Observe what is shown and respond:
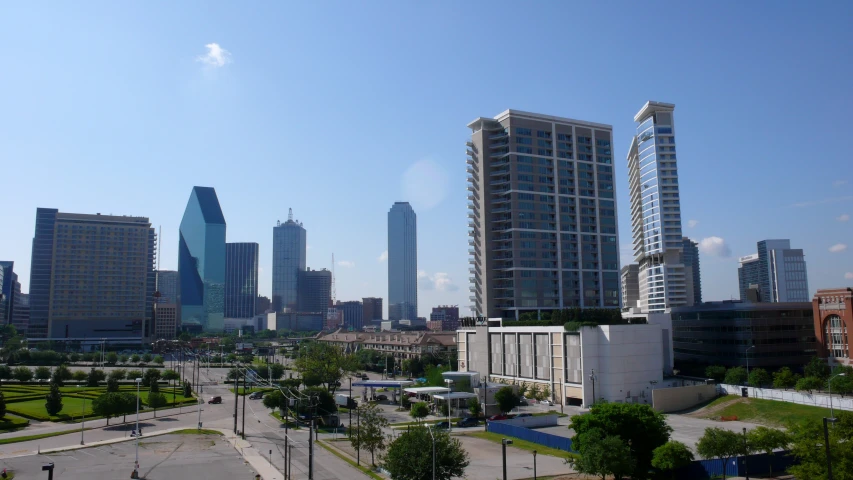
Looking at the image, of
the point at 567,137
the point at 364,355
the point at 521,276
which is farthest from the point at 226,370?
the point at 567,137

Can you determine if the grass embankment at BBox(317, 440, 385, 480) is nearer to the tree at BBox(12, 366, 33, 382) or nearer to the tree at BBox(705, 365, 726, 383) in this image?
the tree at BBox(705, 365, 726, 383)

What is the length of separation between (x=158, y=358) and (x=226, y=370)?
63.4 feet

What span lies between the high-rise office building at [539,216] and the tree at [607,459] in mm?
90356

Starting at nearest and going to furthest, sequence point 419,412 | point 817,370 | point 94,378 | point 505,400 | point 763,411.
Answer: point 763,411 → point 419,412 → point 505,400 → point 817,370 → point 94,378

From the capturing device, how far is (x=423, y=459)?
43344 mm

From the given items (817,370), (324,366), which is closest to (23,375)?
(324,366)

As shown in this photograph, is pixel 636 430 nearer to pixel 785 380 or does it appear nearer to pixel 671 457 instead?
pixel 671 457

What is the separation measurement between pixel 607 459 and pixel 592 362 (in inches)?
1939

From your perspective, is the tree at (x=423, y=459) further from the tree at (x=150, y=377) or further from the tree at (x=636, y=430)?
the tree at (x=150, y=377)

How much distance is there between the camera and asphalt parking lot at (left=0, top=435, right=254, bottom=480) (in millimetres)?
Result: 53688

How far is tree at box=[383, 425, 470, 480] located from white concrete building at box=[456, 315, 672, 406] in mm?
48795

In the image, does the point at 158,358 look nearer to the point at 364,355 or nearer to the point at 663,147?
the point at 364,355

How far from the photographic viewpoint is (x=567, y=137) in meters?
148

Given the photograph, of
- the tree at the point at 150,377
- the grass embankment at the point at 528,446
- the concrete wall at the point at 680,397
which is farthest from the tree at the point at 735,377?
the tree at the point at 150,377
